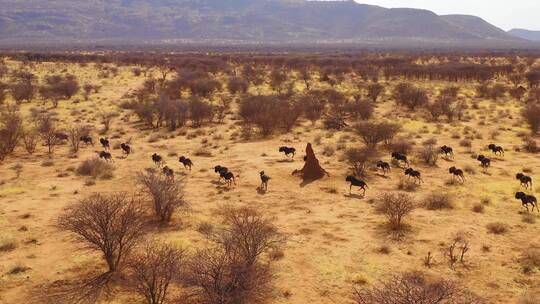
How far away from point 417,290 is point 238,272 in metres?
3.55

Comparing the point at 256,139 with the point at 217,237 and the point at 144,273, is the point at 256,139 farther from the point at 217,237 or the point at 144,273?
the point at 144,273

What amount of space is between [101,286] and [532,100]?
137 ft

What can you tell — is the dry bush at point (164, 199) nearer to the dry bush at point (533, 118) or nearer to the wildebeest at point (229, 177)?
the wildebeest at point (229, 177)

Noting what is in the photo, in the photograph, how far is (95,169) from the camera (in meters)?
21.5

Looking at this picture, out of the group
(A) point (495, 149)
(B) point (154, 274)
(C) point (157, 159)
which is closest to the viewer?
(B) point (154, 274)

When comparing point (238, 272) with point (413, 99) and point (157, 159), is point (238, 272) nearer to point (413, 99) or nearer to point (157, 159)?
point (157, 159)

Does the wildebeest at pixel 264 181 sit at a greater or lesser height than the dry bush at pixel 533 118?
lesser

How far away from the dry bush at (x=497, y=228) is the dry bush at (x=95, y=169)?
15.2 meters

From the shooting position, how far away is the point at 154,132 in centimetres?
3162

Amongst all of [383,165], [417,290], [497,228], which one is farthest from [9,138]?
[497,228]

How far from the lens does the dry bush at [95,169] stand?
69.5 ft

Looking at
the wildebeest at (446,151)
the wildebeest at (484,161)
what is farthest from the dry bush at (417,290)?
the wildebeest at (446,151)

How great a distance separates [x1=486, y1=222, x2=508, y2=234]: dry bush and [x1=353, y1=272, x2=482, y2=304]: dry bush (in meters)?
4.06

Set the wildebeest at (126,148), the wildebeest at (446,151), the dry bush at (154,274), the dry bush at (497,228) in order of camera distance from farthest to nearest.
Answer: the wildebeest at (126,148)
the wildebeest at (446,151)
the dry bush at (497,228)
the dry bush at (154,274)
